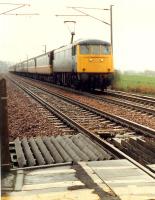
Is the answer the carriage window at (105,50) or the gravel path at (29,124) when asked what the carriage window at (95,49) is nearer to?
the carriage window at (105,50)

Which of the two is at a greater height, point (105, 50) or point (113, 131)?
point (105, 50)

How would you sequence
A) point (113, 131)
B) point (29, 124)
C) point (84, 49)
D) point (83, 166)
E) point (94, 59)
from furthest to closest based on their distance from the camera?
point (84, 49) → point (94, 59) → point (29, 124) → point (113, 131) → point (83, 166)

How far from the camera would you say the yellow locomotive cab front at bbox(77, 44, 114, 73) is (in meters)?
26.2

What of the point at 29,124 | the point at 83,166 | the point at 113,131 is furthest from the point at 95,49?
the point at 83,166

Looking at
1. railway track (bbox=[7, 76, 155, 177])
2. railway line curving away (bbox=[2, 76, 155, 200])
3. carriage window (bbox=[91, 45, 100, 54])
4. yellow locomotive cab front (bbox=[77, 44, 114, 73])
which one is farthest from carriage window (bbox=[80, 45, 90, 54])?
railway line curving away (bbox=[2, 76, 155, 200])

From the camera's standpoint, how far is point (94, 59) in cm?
2636

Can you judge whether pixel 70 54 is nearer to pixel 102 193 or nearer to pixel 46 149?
pixel 46 149

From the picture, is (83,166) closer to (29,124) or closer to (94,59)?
(29,124)

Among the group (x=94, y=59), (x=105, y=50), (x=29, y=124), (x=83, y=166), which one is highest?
(x=105, y=50)

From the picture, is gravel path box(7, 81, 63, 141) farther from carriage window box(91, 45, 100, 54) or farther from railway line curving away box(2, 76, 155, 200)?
carriage window box(91, 45, 100, 54)

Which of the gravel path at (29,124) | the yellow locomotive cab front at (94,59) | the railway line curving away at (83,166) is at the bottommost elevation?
the gravel path at (29,124)

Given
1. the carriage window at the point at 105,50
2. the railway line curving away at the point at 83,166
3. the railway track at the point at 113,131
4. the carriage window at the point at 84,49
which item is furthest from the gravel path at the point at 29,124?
the carriage window at the point at 105,50

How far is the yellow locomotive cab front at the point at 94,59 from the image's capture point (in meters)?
26.2

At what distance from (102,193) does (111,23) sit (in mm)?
29052
